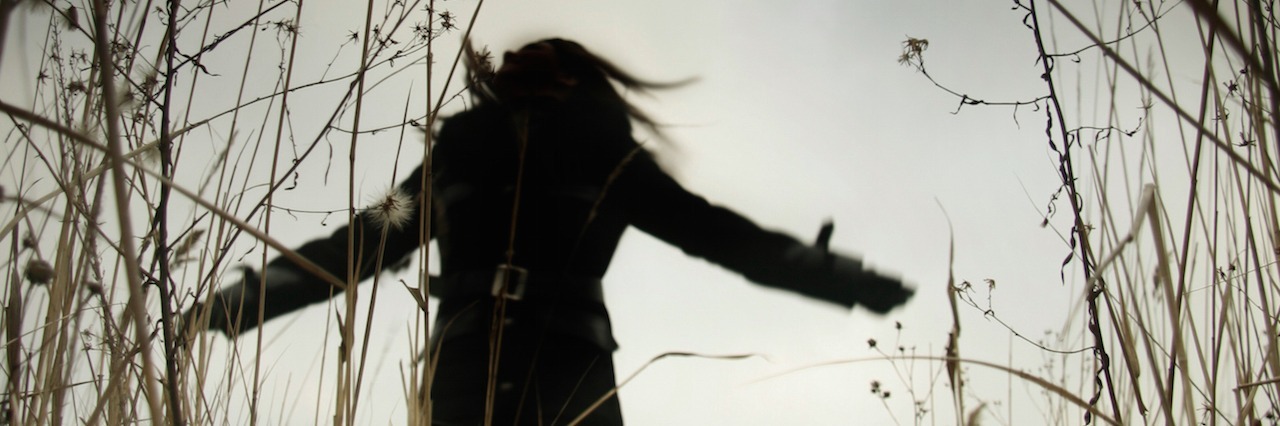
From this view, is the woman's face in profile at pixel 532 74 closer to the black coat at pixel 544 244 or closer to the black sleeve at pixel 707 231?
the black coat at pixel 544 244

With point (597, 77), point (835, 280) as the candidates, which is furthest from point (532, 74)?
point (835, 280)

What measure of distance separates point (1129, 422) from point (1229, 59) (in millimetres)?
505

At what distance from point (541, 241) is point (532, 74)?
1.65 ft

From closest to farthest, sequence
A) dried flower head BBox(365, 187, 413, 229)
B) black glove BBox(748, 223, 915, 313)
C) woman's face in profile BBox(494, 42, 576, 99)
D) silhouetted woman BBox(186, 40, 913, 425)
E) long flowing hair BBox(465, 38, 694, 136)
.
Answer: dried flower head BBox(365, 187, 413, 229), black glove BBox(748, 223, 915, 313), silhouetted woman BBox(186, 40, 913, 425), woman's face in profile BBox(494, 42, 576, 99), long flowing hair BBox(465, 38, 694, 136)

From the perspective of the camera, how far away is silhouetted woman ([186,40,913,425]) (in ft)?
7.31

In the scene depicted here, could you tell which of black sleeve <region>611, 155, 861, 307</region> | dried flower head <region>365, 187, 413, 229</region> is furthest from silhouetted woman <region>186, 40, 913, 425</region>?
dried flower head <region>365, 187, 413, 229</region>

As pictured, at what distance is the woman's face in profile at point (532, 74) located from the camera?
2.43 m

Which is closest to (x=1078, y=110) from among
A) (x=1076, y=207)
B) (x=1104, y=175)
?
(x=1104, y=175)

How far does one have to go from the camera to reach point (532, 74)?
8.08 ft

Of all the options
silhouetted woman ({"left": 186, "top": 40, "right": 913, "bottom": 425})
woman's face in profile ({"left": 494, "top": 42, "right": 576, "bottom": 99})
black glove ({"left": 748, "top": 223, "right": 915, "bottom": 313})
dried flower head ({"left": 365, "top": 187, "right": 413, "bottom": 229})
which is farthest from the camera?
woman's face in profile ({"left": 494, "top": 42, "right": 576, "bottom": 99})

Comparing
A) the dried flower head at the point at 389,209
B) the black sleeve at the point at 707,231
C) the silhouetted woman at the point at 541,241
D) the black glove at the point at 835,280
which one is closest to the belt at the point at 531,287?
→ the silhouetted woman at the point at 541,241

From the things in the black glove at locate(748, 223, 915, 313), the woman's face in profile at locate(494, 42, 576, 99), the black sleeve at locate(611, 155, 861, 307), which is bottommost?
the black glove at locate(748, 223, 915, 313)

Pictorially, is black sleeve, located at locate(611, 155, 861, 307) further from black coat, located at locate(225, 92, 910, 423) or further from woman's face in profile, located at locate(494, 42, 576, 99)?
woman's face in profile, located at locate(494, 42, 576, 99)

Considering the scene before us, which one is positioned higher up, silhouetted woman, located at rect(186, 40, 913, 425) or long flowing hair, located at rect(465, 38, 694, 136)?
long flowing hair, located at rect(465, 38, 694, 136)
